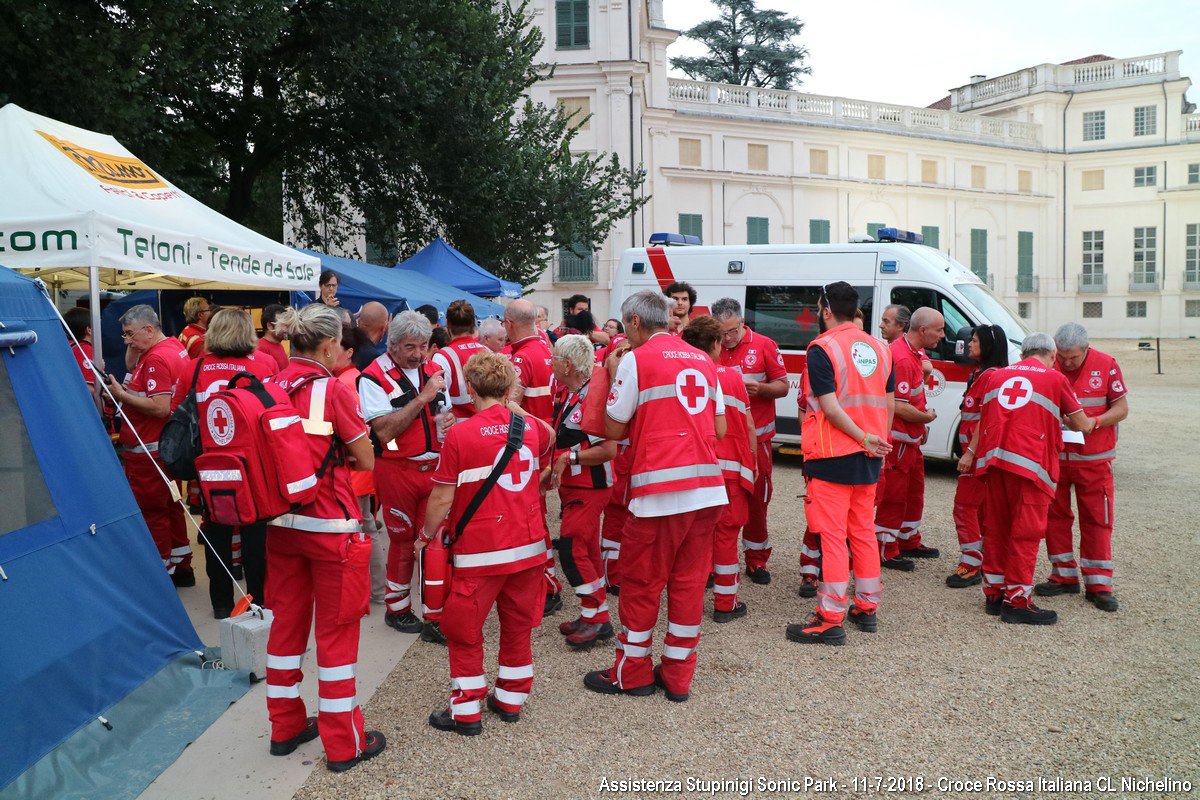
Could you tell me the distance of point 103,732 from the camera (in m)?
3.83

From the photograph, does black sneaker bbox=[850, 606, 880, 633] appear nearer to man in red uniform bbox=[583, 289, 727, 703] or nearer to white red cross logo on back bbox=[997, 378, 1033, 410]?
man in red uniform bbox=[583, 289, 727, 703]

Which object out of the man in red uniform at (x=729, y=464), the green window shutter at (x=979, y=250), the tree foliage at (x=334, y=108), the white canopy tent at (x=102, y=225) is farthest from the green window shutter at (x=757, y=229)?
the man in red uniform at (x=729, y=464)

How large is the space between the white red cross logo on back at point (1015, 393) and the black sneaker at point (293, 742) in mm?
4433

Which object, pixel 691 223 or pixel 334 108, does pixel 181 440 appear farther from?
pixel 691 223

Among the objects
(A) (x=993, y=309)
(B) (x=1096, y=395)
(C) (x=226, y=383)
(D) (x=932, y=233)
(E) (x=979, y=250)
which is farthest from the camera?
(E) (x=979, y=250)

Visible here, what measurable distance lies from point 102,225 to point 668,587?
4.25 m

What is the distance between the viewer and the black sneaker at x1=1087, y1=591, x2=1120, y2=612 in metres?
5.66

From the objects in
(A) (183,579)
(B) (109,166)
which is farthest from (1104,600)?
(B) (109,166)

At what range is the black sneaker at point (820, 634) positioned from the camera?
5.12 meters

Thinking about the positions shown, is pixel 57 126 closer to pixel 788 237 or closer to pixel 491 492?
pixel 491 492

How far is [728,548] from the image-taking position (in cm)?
546

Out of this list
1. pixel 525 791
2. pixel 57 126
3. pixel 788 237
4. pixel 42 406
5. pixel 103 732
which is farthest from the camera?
pixel 788 237

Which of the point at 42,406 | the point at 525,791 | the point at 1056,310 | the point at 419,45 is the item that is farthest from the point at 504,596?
the point at 1056,310

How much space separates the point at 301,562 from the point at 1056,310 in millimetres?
51209
